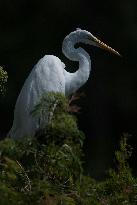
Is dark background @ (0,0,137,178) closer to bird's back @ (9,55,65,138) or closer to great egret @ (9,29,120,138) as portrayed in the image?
great egret @ (9,29,120,138)

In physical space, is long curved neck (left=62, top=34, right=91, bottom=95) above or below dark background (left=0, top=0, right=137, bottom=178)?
below

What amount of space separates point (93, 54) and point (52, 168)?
5888 millimetres

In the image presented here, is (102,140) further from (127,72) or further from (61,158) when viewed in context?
(61,158)

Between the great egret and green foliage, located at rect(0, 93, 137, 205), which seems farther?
the great egret

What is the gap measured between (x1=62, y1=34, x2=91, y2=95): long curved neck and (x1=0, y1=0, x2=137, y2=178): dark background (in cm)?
305

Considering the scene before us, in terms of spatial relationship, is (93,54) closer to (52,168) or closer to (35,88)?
(35,88)

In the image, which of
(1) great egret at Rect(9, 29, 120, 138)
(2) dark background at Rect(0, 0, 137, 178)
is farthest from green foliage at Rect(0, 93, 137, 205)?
(2) dark background at Rect(0, 0, 137, 178)

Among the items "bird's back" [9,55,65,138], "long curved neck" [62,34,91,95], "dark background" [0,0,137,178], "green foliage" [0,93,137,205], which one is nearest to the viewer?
"green foliage" [0,93,137,205]

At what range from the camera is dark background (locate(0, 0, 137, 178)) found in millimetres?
8773

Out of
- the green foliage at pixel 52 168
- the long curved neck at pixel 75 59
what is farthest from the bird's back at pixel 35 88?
the green foliage at pixel 52 168

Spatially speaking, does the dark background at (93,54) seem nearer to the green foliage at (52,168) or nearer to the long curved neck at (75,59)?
the long curved neck at (75,59)

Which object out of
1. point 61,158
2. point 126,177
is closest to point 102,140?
point 126,177

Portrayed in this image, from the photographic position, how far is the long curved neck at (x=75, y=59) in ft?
18.1

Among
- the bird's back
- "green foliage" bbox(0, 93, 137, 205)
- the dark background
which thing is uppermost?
the dark background
